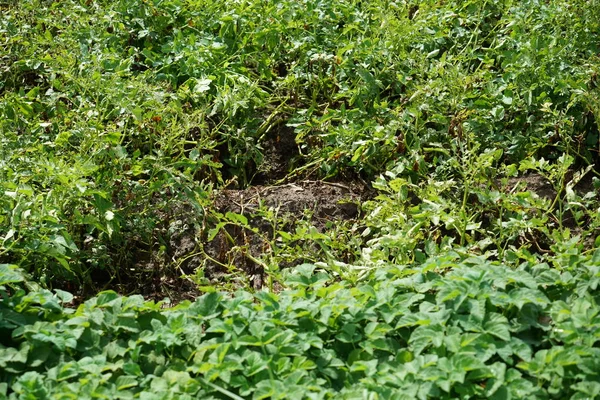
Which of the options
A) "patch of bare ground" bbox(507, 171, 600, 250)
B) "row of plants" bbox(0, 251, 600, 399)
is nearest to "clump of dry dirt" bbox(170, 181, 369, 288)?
"patch of bare ground" bbox(507, 171, 600, 250)

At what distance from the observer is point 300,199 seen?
4336 millimetres

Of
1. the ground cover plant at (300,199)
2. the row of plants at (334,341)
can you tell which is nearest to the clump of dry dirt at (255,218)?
the ground cover plant at (300,199)

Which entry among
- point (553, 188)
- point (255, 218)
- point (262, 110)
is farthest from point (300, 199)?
point (553, 188)

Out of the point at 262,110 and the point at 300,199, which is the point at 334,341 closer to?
the point at 300,199

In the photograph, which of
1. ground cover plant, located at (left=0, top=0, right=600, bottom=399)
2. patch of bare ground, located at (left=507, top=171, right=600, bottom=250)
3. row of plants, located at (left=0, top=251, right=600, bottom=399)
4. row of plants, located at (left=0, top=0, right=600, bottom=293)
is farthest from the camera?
patch of bare ground, located at (left=507, top=171, right=600, bottom=250)

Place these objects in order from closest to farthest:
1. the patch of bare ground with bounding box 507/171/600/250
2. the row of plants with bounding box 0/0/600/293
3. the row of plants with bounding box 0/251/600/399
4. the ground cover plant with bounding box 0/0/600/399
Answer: the row of plants with bounding box 0/251/600/399, the ground cover plant with bounding box 0/0/600/399, the row of plants with bounding box 0/0/600/293, the patch of bare ground with bounding box 507/171/600/250

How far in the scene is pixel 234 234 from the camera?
4223mm

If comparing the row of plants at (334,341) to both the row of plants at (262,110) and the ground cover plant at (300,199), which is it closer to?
the ground cover plant at (300,199)

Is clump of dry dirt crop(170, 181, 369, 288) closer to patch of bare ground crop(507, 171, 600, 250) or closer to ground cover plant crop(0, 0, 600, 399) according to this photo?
ground cover plant crop(0, 0, 600, 399)

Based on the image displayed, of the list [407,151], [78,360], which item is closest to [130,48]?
[407,151]

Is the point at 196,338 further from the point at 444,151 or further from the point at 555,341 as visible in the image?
the point at 444,151

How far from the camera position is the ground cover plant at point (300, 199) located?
292 centimetres

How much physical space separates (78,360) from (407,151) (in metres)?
2.04

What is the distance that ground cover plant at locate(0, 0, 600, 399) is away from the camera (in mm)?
2924
